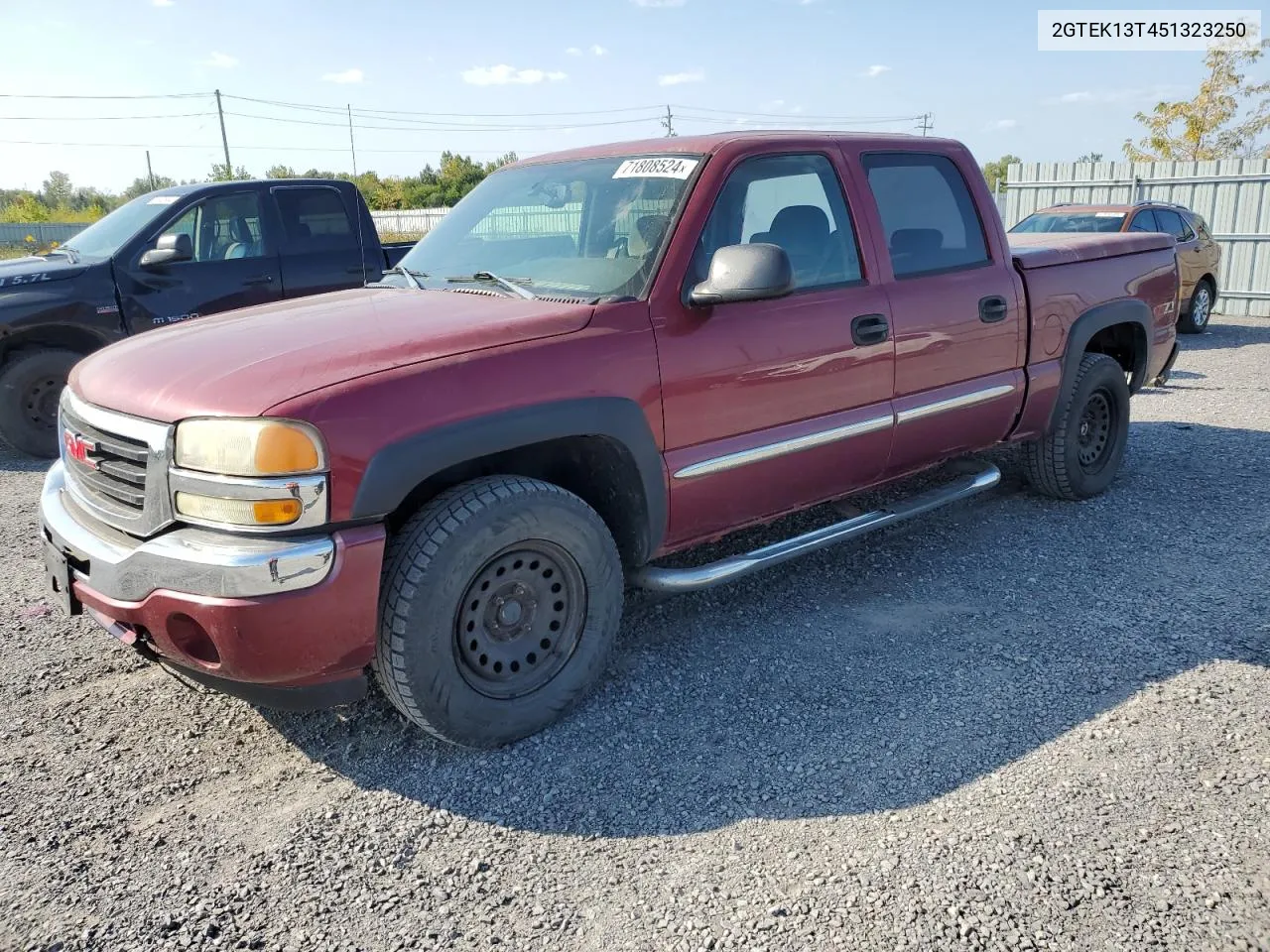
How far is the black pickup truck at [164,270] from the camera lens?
6996 mm

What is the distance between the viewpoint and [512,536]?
2926mm

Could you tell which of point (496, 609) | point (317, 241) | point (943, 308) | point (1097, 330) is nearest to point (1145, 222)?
point (1097, 330)

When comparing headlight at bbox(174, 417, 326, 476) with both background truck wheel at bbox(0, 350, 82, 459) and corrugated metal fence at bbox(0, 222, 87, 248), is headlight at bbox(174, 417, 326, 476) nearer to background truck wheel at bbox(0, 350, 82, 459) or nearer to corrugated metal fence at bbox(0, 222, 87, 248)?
background truck wheel at bbox(0, 350, 82, 459)

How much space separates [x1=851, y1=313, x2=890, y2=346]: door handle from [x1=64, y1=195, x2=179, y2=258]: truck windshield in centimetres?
596

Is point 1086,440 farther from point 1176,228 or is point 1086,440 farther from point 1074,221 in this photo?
point 1176,228

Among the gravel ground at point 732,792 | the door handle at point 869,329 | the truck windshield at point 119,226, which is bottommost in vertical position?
the gravel ground at point 732,792

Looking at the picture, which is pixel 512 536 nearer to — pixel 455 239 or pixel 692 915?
pixel 692 915

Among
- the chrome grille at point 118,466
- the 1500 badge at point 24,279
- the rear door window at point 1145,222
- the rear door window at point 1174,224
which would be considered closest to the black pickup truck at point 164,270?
the 1500 badge at point 24,279

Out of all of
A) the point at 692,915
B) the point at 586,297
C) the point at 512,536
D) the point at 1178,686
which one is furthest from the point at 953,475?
the point at 692,915

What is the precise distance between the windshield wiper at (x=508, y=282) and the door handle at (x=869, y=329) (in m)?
1.31

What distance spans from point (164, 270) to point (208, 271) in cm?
32

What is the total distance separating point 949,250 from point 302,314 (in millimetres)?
2844

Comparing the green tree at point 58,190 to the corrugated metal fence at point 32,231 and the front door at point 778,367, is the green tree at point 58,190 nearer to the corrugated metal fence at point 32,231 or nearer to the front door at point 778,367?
the corrugated metal fence at point 32,231

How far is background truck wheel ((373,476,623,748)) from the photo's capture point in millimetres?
2787
